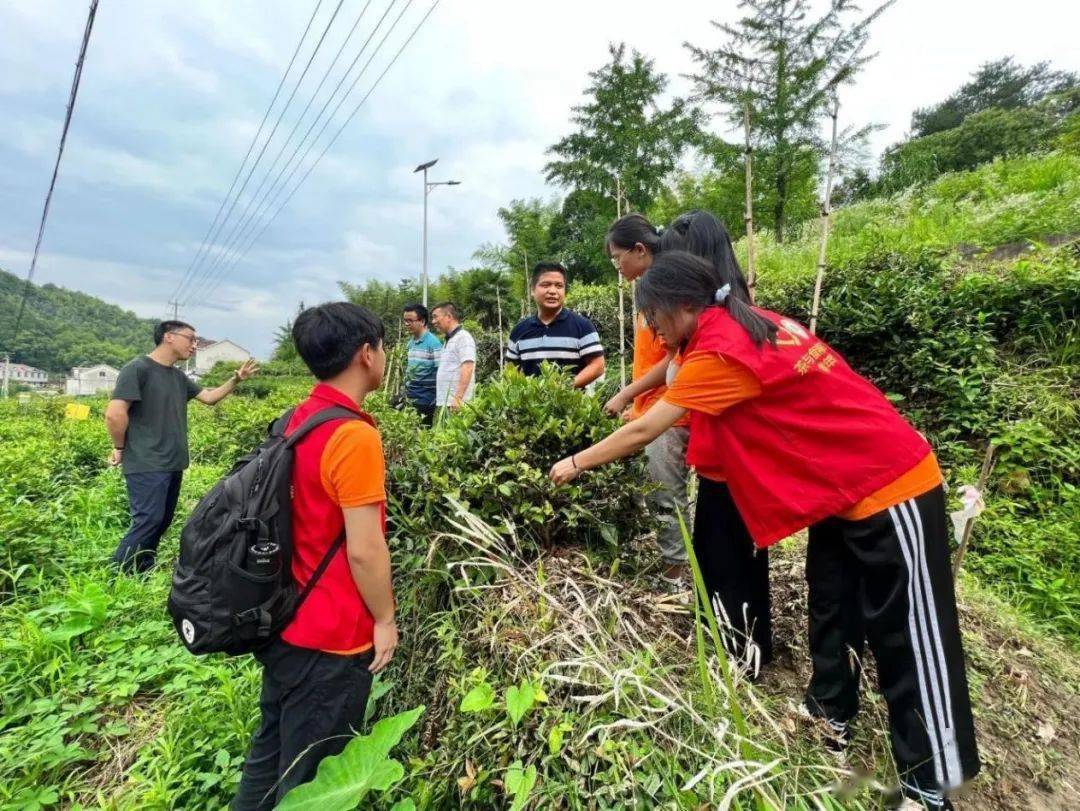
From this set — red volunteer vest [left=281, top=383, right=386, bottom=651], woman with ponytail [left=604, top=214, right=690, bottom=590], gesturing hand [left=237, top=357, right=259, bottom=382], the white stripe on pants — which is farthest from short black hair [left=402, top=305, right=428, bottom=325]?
the white stripe on pants

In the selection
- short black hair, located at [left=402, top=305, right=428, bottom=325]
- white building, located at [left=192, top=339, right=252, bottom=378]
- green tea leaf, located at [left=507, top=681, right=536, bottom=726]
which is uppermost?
white building, located at [left=192, top=339, right=252, bottom=378]

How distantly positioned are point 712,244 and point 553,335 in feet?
6.05

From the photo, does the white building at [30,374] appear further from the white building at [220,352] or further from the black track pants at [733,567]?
the black track pants at [733,567]

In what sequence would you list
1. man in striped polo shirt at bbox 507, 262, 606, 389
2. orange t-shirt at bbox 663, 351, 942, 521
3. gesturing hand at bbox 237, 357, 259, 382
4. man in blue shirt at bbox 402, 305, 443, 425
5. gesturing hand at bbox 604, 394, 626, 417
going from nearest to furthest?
orange t-shirt at bbox 663, 351, 942, 521 < gesturing hand at bbox 604, 394, 626, 417 < man in striped polo shirt at bbox 507, 262, 606, 389 < gesturing hand at bbox 237, 357, 259, 382 < man in blue shirt at bbox 402, 305, 443, 425

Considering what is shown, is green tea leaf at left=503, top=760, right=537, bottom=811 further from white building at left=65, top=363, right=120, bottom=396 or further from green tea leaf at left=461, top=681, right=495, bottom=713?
white building at left=65, top=363, right=120, bottom=396

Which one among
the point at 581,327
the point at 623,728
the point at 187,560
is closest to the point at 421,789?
the point at 623,728

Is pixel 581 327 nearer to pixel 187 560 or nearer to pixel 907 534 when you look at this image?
pixel 907 534

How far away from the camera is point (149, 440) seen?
3.96 meters

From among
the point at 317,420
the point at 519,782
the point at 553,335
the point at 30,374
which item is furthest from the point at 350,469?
the point at 30,374

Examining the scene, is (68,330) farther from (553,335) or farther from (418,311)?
(553,335)

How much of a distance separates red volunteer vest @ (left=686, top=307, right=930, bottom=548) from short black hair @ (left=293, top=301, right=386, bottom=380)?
3.81 feet

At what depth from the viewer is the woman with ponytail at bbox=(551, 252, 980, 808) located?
4.98ft

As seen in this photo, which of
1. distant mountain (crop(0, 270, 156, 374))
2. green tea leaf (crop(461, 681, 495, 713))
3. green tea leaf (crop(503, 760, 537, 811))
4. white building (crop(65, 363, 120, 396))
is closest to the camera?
green tea leaf (crop(503, 760, 537, 811))

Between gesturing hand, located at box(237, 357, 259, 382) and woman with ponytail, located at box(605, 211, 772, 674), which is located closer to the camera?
woman with ponytail, located at box(605, 211, 772, 674)
